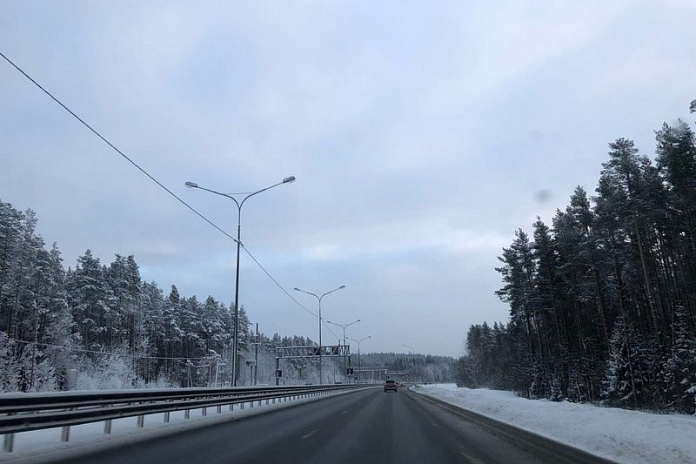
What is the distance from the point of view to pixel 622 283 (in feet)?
148

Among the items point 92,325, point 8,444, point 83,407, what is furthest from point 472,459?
point 92,325

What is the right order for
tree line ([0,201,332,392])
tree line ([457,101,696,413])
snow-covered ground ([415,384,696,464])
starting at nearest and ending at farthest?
snow-covered ground ([415,384,696,464])
tree line ([457,101,696,413])
tree line ([0,201,332,392])

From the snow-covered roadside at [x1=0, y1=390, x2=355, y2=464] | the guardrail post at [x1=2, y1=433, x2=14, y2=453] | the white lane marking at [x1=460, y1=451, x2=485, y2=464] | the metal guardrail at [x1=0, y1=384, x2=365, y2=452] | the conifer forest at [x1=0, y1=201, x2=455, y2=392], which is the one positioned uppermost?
the conifer forest at [x1=0, y1=201, x2=455, y2=392]

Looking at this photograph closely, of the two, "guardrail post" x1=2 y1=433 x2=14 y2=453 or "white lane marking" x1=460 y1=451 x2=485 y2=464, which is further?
"white lane marking" x1=460 y1=451 x2=485 y2=464

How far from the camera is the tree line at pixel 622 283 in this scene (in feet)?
120

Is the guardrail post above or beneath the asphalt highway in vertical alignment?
above

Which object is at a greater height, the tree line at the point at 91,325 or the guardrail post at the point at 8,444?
the tree line at the point at 91,325

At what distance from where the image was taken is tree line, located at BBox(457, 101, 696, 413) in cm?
3647

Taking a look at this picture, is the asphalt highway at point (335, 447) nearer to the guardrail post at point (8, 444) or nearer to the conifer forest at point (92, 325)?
the guardrail post at point (8, 444)

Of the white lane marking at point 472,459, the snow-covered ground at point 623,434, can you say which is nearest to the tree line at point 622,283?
the snow-covered ground at point 623,434

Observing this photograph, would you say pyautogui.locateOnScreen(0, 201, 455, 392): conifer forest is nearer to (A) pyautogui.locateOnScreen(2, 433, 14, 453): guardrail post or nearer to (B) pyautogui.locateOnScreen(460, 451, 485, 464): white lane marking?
(A) pyautogui.locateOnScreen(2, 433, 14, 453): guardrail post

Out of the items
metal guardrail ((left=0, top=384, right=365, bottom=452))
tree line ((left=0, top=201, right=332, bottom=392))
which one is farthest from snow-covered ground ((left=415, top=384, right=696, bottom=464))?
tree line ((left=0, top=201, right=332, bottom=392))

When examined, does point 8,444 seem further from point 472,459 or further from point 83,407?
point 472,459

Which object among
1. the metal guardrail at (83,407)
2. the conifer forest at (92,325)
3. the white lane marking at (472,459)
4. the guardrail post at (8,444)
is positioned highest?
the conifer forest at (92,325)
